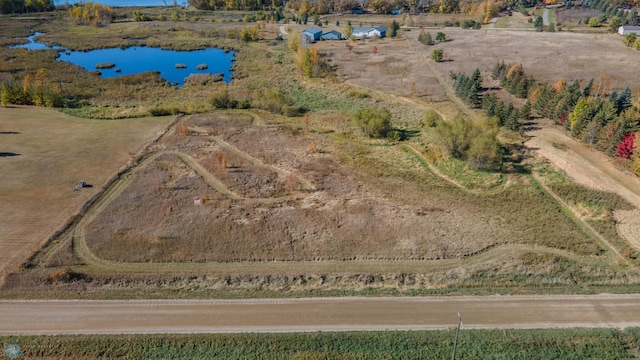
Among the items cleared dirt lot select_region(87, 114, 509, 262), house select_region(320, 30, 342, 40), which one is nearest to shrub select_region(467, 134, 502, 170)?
cleared dirt lot select_region(87, 114, 509, 262)

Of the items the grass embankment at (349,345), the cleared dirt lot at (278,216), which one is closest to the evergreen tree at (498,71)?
the cleared dirt lot at (278,216)

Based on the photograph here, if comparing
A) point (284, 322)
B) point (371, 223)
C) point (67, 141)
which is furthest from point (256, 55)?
point (284, 322)

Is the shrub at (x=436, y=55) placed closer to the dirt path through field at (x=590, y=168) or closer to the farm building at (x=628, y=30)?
the dirt path through field at (x=590, y=168)

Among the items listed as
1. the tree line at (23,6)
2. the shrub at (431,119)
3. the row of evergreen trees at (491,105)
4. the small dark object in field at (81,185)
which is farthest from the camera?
the tree line at (23,6)

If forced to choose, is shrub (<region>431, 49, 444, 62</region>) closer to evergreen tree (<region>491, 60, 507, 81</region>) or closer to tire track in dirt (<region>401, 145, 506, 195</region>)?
evergreen tree (<region>491, 60, 507, 81</region>)

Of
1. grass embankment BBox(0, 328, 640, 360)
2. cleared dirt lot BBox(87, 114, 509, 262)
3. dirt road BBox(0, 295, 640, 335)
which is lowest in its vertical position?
grass embankment BBox(0, 328, 640, 360)

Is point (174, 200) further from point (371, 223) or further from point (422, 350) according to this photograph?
point (422, 350)
